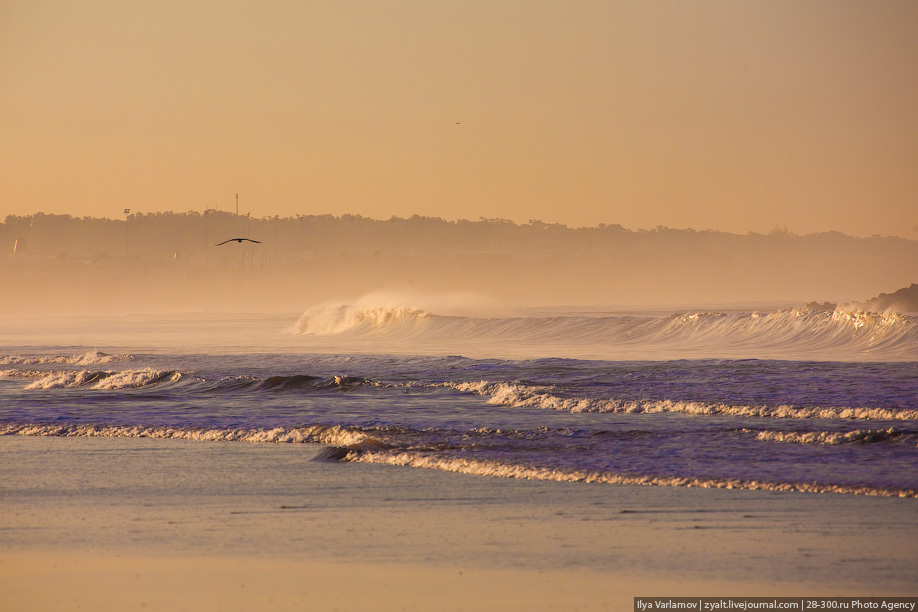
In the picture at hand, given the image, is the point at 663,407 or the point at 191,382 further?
the point at 191,382

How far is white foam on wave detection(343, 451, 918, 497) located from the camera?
10.4 meters

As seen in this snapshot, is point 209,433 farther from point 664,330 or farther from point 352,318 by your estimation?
point 352,318

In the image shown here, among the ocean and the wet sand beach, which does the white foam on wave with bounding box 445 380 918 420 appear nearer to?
the ocean

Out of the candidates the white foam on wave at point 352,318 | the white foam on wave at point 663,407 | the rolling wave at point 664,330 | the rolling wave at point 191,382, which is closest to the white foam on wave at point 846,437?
the white foam on wave at point 663,407

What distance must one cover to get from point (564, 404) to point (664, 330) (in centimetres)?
2791

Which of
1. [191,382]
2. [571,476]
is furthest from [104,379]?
[571,476]

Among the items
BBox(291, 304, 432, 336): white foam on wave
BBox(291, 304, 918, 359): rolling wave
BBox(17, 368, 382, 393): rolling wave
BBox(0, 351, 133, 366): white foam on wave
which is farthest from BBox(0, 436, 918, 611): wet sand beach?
BBox(291, 304, 432, 336): white foam on wave

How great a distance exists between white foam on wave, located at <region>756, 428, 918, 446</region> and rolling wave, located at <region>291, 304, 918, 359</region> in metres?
18.2

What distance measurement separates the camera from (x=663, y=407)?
18547 millimetres

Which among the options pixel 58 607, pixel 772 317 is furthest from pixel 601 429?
pixel 772 317

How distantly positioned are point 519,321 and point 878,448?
1711 inches

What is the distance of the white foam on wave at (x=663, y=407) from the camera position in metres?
16.9

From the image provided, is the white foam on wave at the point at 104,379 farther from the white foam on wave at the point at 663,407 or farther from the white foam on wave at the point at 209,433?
the white foam on wave at the point at 663,407

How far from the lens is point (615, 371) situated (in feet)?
88.9
